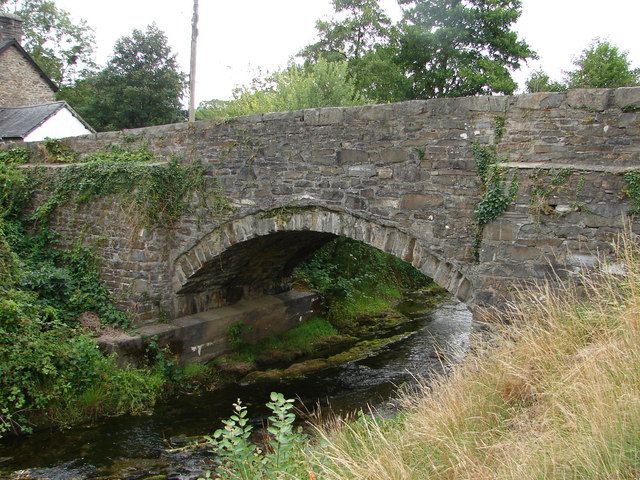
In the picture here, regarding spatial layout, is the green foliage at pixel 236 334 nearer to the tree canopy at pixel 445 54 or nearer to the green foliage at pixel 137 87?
the tree canopy at pixel 445 54

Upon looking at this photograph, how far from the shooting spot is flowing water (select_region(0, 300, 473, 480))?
6.59 meters

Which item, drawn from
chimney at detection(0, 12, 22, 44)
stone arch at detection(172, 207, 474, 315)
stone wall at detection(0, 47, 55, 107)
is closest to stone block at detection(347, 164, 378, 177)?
stone arch at detection(172, 207, 474, 315)

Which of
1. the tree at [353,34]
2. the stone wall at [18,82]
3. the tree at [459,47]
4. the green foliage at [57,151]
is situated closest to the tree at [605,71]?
the tree at [459,47]

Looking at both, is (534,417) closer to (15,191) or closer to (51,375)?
(51,375)

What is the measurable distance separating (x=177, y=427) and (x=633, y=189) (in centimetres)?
643

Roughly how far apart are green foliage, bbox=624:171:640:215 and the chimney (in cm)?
2505

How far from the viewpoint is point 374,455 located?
3.46m

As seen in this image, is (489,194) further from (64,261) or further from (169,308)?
(64,261)

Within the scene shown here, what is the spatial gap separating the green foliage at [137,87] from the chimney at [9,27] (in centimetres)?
360

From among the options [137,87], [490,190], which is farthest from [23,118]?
[490,190]

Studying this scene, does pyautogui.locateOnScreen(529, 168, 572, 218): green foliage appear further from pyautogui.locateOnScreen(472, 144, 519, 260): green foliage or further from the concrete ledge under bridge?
the concrete ledge under bridge

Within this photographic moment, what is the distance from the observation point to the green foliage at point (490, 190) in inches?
243

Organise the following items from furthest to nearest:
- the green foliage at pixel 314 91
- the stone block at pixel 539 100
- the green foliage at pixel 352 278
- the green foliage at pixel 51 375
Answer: the green foliage at pixel 314 91 → the green foliage at pixel 352 278 → the green foliage at pixel 51 375 → the stone block at pixel 539 100

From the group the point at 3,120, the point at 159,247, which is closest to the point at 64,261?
the point at 159,247
